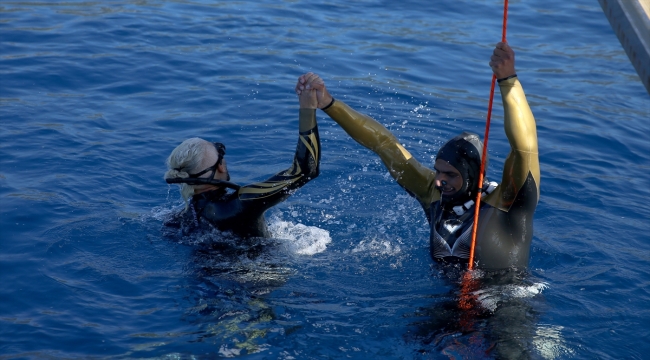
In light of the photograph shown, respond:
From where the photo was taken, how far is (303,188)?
7684 millimetres

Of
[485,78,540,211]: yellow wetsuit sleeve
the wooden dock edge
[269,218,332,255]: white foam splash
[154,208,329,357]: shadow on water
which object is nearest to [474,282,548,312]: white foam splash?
[485,78,540,211]: yellow wetsuit sleeve

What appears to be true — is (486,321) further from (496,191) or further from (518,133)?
(518,133)

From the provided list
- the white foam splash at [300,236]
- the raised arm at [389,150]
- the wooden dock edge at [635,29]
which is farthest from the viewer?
the white foam splash at [300,236]

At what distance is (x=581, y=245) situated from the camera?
6535 mm

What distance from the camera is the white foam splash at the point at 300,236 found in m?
5.98

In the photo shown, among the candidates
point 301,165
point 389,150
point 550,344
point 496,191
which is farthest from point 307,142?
point 550,344

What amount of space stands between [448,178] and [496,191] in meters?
0.32

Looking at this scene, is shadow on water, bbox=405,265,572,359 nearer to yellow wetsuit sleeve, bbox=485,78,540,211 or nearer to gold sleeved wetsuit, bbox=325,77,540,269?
gold sleeved wetsuit, bbox=325,77,540,269

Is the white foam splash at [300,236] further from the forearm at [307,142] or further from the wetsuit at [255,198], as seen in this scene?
the forearm at [307,142]

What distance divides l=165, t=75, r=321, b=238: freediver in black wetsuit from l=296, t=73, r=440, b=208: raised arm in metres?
0.29

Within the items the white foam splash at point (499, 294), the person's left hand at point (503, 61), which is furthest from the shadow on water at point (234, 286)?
the person's left hand at point (503, 61)

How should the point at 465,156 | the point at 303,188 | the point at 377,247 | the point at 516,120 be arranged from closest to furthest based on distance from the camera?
the point at 516,120
the point at 465,156
the point at 377,247
the point at 303,188

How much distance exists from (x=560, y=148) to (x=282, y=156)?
305 centimetres

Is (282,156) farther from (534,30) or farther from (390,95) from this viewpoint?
(534,30)
